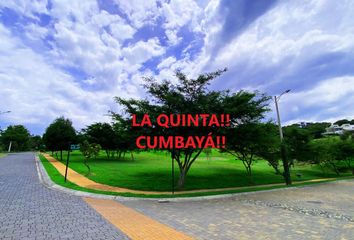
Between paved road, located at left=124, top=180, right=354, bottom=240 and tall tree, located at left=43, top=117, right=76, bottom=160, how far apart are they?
29.4 metres

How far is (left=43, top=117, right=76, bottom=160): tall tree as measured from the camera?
37.0 m

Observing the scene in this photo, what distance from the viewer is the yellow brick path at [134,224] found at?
21.7ft

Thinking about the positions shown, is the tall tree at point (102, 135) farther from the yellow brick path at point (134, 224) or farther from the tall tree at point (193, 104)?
the yellow brick path at point (134, 224)

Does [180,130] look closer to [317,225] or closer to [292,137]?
[317,225]

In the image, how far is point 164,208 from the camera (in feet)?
33.6

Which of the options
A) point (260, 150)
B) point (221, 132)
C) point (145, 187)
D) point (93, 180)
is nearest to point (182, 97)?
point (221, 132)

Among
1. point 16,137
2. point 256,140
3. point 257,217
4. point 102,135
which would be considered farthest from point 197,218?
point 16,137

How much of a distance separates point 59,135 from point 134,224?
1297 inches

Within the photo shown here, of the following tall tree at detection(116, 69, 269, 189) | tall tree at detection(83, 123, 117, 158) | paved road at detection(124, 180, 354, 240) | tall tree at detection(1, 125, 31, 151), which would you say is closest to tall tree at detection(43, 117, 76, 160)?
tall tree at detection(83, 123, 117, 158)

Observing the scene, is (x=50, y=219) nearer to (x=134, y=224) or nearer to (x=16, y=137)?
(x=134, y=224)

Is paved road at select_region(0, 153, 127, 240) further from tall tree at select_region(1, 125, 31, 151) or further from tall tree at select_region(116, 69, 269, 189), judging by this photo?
tall tree at select_region(1, 125, 31, 151)

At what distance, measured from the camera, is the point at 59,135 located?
37.0 m

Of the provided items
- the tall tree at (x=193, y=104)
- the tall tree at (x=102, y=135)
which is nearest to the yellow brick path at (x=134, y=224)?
the tall tree at (x=193, y=104)

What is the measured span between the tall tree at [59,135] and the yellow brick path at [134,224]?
2896cm
